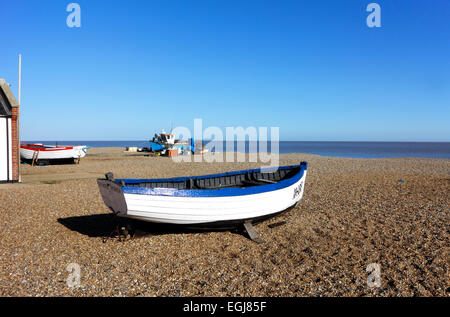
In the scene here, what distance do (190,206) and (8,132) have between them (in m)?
13.2

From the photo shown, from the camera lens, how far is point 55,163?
27.8 m

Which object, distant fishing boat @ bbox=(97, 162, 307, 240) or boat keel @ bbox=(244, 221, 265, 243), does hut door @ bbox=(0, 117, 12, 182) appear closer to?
distant fishing boat @ bbox=(97, 162, 307, 240)

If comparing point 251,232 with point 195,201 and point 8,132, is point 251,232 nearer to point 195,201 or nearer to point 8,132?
point 195,201

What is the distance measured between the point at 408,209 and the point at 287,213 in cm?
494

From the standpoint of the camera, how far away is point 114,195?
7305 mm

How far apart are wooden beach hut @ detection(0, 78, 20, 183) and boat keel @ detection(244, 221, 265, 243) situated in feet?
45.1

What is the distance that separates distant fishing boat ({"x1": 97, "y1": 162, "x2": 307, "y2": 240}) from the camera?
7125mm

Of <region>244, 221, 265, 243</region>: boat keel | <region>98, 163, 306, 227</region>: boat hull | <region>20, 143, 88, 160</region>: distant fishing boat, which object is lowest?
<region>244, 221, 265, 243</region>: boat keel

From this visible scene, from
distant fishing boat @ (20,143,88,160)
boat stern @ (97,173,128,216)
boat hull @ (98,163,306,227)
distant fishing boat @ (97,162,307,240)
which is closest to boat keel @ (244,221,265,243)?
distant fishing boat @ (97,162,307,240)

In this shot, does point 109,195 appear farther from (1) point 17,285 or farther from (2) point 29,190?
(2) point 29,190

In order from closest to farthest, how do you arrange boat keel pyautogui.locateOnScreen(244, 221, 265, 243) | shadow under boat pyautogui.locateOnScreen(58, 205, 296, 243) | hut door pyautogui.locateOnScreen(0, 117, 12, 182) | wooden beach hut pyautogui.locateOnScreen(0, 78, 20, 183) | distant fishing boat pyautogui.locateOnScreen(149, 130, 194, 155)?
1. shadow under boat pyautogui.locateOnScreen(58, 205, 296, 243)
2. boat keel pyautogui.locateOnScreen(244, 221, 265, 243)
3. wooden beach hut pyautogui.locateOnScreen(0, 78, 20, 183)
4. hut door pyautogui.locateOnScreen(0, 117, 12, 182)
5. distant fishing boat pyautogui.locateOnScreen(149, 130, 194, 155)

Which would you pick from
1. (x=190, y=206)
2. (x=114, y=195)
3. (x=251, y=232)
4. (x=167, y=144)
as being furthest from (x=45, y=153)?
(x=251, y=232)

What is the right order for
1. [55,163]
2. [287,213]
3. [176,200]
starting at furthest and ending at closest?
[55,163], [287,213], [176,200]
